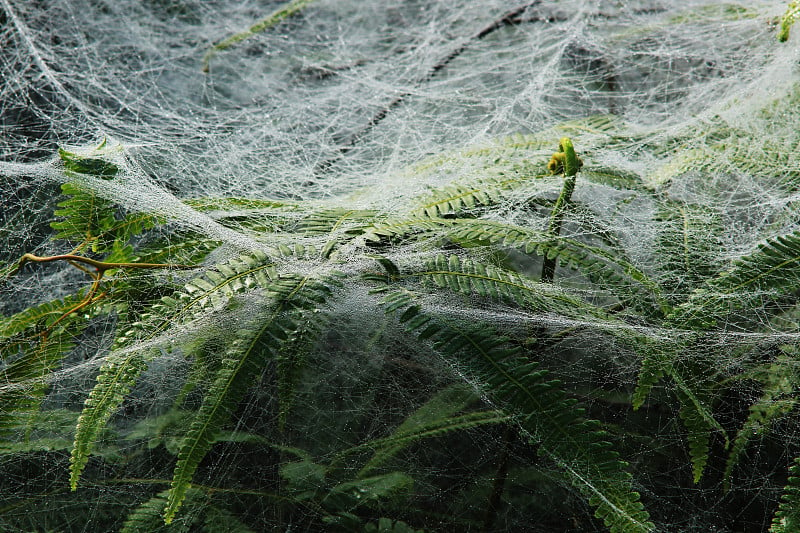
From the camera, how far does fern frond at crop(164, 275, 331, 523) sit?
1.06m

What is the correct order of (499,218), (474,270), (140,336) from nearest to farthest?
(140,336), (474,270), (499,218)

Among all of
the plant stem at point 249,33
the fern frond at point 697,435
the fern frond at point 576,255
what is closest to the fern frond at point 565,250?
the fern frond at point 576,255

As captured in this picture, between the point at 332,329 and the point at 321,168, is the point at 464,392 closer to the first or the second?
the point at 332,329

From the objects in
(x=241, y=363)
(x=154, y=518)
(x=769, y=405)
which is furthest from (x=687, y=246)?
(x=154, y=518)

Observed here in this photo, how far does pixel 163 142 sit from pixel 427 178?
1143 millimetres

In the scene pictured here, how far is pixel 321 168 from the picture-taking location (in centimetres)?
243

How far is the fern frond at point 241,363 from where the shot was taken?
106 centimetres

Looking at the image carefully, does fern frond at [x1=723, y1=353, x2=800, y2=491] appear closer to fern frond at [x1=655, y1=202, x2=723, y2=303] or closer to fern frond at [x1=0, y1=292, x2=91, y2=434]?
fern frond at [x1=655, y1=202, x2=723, y2=303]

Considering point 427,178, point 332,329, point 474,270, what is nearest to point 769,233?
point 474,270

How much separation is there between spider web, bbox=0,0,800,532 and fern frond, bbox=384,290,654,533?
0.09m

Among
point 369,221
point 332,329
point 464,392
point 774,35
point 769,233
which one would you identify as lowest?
point 464,392

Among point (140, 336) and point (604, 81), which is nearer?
point (140, 336)

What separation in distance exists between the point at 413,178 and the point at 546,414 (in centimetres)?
111

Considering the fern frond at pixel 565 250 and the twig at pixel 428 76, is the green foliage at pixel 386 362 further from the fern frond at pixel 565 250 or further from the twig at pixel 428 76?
the twig at pixel 428 76
